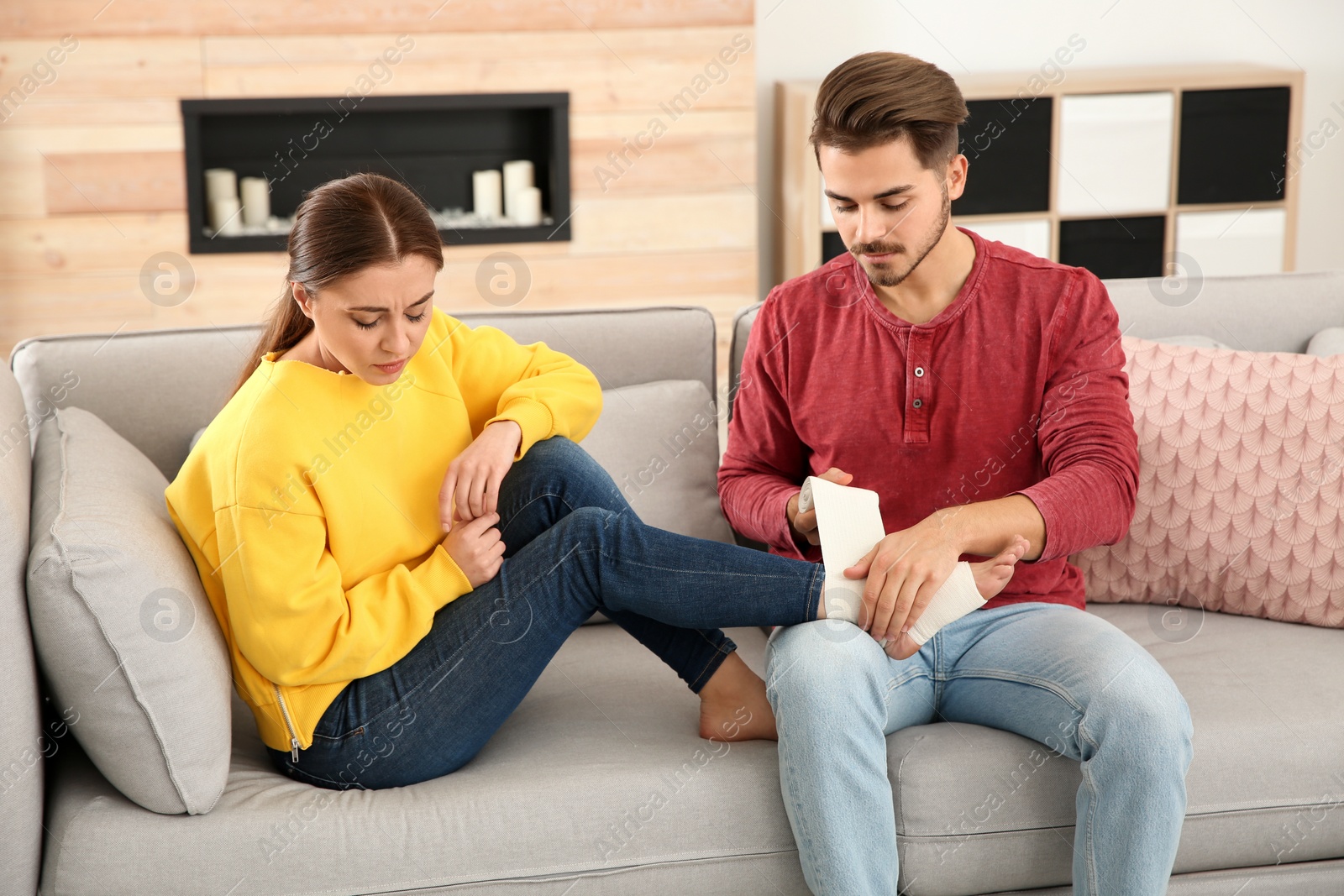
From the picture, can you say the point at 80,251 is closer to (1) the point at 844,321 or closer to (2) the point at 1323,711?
(1) the point at 844,321

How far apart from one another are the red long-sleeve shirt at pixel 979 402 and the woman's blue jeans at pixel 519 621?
185 millimetres

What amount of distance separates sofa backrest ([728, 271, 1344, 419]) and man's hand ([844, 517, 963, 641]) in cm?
62

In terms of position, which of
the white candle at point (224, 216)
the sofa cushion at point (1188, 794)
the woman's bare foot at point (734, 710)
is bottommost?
the sofa cushion at point (1188, 794)

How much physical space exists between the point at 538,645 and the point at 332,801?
27cm

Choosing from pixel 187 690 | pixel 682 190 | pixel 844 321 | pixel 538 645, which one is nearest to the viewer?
pixel 187 690

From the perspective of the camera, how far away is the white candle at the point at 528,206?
3764mm

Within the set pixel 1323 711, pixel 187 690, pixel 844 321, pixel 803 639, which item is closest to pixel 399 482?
pixel 187 690

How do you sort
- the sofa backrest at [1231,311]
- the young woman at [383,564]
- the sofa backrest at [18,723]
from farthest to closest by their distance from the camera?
the sofa backrest at [1231,311] → the young woman at [383,564] → the sofa backrest at [18,723]

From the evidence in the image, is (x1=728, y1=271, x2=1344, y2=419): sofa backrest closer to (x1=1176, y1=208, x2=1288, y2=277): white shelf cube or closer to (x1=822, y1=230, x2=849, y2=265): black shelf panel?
(x1=822, y1=230, x2=849, y2=265): black shelf panel

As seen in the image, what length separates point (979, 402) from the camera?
59.2 inches

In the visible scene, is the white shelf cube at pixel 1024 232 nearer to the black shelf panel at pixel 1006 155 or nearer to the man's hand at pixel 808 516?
the black shelf panel at pixel 1006 155

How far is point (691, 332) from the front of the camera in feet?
6.23

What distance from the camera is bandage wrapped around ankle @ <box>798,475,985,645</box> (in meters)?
1.32

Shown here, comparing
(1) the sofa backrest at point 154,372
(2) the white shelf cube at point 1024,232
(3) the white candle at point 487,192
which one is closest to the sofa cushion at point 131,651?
(1) the sofa backrest at point 154,372
